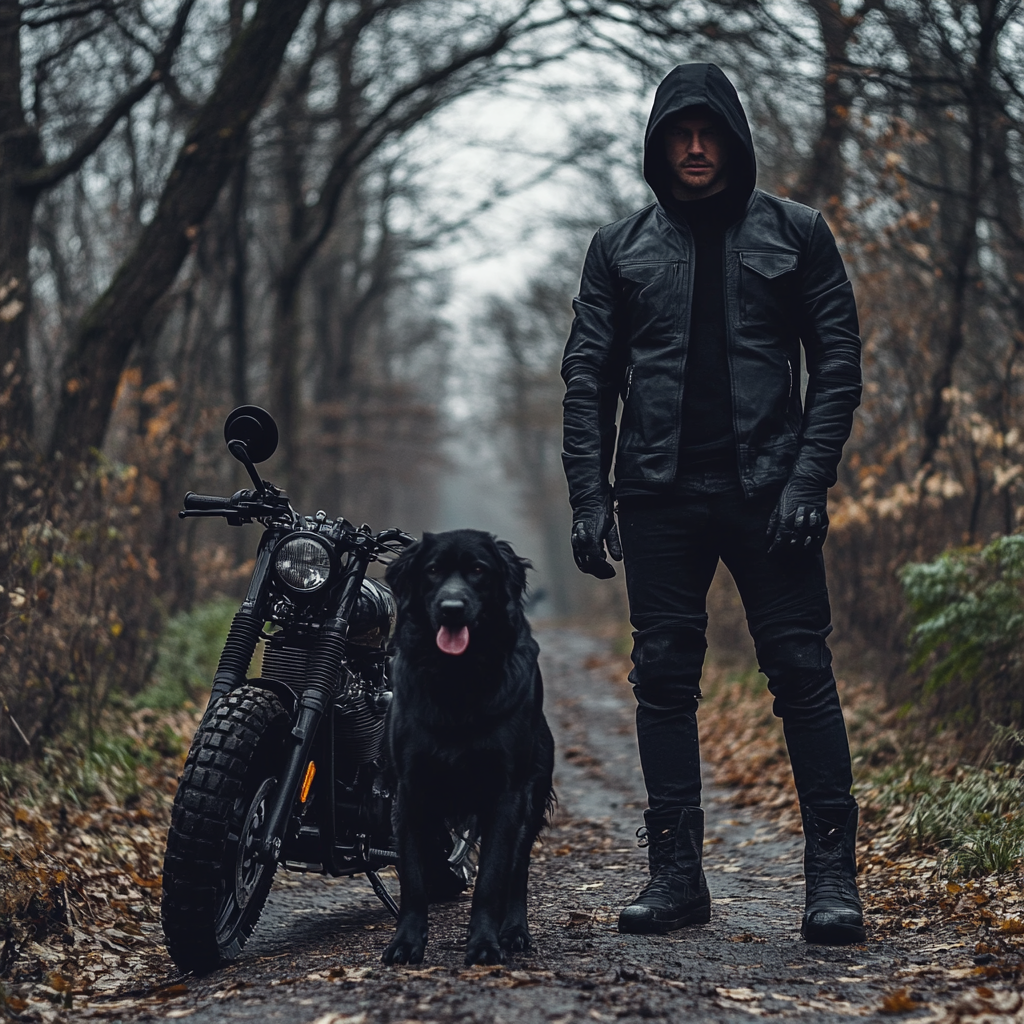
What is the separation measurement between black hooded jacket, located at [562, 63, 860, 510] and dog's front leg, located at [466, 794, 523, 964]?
97cm

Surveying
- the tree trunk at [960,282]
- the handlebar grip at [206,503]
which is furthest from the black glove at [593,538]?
the tree trunk at [960,282]

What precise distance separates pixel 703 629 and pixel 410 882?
1.24 m

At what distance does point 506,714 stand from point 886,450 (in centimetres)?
567

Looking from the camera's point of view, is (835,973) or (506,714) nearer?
(835,973)

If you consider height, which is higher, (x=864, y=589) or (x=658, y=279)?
(x=658, y=279)

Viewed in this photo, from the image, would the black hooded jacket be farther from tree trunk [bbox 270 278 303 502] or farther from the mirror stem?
tree trunk [bbox 270 278 303 502]

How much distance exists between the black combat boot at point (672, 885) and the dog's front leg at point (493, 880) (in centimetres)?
47

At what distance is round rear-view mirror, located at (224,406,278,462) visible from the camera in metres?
3.80

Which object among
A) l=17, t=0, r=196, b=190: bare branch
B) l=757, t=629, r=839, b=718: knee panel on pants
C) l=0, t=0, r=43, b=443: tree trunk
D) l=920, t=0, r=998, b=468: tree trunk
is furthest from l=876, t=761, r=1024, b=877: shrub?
l=17, t=0, r=196, b=190: bare branch

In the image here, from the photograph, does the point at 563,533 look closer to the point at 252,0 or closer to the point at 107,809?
the point at 252,0

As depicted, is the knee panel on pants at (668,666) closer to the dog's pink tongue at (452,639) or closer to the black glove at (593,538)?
the black glove at (593,538)

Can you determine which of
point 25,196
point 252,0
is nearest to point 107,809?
point 25,196

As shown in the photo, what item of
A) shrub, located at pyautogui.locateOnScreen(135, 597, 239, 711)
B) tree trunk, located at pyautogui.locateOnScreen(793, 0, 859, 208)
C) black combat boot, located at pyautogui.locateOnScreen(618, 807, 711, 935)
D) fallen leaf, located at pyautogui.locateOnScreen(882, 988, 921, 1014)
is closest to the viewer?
fallen leaf, located at pyautogui.locateOnScreen(882, 988, 921, 1014)

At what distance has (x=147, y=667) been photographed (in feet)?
26.0
